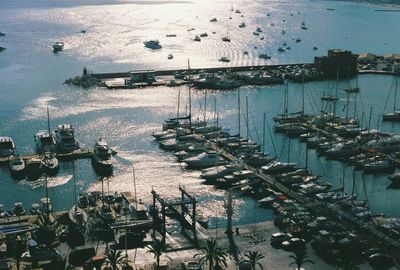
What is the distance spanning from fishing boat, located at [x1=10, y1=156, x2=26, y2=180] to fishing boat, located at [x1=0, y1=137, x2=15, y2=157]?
3.11 m

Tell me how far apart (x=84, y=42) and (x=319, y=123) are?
8507 cm

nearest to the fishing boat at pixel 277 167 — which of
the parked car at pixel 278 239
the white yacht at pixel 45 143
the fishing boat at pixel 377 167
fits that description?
the fishing boat at pixel 377 167

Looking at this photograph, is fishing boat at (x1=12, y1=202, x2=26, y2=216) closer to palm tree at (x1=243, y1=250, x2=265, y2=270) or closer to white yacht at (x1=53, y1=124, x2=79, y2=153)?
white yacht at (x1=53, y1=124, x2=79, y2=153)

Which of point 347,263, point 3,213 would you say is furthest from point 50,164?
point 347,263

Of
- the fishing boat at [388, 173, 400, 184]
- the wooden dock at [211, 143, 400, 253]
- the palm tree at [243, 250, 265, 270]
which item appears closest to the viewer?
the palm tree at [243, 250, 265, 270]

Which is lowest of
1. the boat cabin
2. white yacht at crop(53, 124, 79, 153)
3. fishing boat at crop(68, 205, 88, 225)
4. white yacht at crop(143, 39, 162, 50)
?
fishing boat at crop(68, 205, 88, 225)

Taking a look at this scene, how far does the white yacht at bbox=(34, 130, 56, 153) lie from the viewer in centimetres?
5734

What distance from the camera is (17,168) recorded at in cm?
5162

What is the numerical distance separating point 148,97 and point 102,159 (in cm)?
3049

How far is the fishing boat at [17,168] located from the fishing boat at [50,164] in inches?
69.1

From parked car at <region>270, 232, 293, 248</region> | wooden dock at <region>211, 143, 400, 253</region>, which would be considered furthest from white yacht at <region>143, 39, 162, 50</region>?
parked car at <region>270, 232, 293, 248</region>

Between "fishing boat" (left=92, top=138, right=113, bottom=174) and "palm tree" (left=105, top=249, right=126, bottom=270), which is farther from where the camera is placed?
"fishing boat" (left=92, top=138, right=113, bottom=174)

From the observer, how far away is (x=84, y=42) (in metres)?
138

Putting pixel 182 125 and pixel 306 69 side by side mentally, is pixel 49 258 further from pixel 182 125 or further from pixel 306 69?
pixel 306 69
